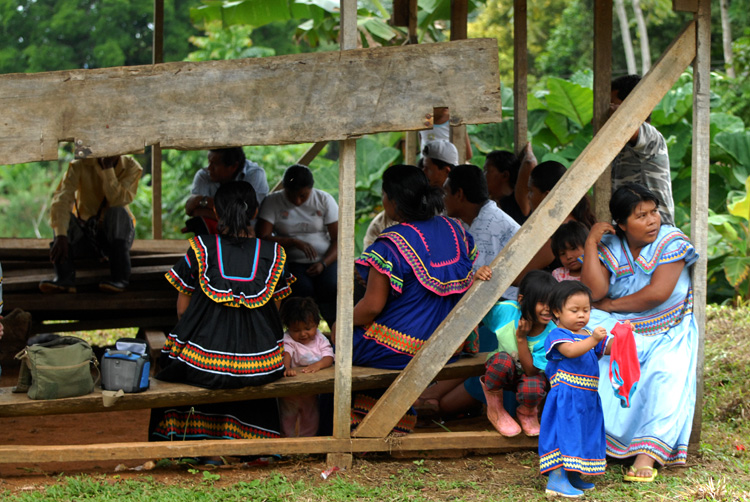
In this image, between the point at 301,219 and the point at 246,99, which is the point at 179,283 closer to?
the point at 246,99

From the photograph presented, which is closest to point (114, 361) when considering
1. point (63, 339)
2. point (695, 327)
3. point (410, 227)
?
point (63, 339)

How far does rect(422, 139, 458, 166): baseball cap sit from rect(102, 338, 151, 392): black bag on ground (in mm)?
2846

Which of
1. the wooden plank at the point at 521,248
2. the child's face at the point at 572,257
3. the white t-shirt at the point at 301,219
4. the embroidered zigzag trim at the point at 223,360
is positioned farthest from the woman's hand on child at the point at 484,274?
the white t-shirt at the point at 301,219

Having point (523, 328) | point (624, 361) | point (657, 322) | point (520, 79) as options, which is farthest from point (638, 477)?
point (520, 79)

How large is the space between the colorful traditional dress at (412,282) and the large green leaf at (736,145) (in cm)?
703

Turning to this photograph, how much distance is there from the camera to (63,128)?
4.06 m

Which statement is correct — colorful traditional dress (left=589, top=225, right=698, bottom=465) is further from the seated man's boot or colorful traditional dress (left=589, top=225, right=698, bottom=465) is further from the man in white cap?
the seated man's boot

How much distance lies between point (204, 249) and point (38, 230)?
16.5 m

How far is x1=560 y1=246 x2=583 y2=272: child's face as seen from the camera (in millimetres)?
4965

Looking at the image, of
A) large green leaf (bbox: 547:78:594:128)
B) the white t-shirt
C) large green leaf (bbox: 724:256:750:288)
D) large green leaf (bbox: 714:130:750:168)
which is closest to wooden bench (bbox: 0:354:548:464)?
the white t-shirt

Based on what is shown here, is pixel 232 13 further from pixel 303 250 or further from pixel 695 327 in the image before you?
pixel 695 327

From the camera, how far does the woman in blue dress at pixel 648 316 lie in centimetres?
448

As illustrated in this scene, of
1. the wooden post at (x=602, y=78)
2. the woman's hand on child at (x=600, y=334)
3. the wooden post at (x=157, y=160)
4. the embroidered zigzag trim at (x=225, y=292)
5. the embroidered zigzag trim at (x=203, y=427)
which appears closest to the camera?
the woman's hand on child at (x=600, y=334)

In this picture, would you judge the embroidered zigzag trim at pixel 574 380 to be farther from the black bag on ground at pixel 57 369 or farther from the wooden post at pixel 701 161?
the black bag on ground at pixel 57 369
